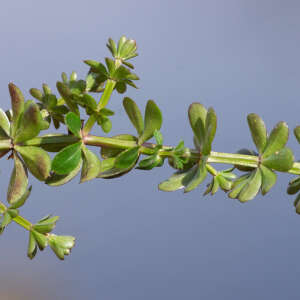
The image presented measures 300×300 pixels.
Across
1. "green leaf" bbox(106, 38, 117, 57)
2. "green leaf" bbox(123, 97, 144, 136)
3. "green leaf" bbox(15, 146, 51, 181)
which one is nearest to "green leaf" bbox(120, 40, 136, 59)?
"green leaf" bbox(106, 38, 117, 57)

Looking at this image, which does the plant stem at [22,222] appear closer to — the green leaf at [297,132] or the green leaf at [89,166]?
the green leaf at [89,166]

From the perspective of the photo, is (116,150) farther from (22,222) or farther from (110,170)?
(22,222)

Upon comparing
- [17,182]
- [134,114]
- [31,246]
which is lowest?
[31,246]

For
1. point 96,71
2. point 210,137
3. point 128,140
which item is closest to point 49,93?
point 96,71

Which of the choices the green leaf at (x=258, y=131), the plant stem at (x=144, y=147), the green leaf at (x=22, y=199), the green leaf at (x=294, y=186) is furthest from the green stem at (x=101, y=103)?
the green leaf at (x=294, y=186)

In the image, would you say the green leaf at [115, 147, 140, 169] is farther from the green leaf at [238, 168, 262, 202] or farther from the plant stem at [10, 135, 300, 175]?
the green leaf at [238, 168, 262, 202]

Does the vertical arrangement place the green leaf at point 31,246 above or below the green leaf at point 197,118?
below

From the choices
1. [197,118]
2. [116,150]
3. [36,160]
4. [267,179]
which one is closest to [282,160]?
[267,179]
